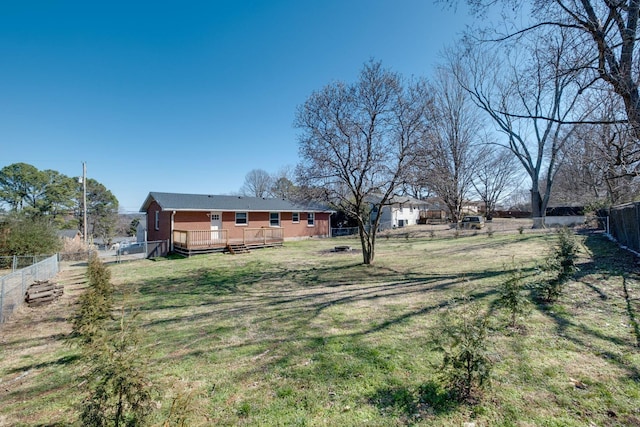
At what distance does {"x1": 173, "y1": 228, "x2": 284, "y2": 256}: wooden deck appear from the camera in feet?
52.4

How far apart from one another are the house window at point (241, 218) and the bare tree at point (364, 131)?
10857 mm

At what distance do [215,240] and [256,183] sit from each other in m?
33.3

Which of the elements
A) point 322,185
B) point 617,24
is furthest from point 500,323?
point 322,185

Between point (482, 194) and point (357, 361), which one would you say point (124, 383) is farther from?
point (482, 194)

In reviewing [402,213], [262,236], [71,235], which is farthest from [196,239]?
[402,213]

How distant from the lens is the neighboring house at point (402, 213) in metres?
32.4

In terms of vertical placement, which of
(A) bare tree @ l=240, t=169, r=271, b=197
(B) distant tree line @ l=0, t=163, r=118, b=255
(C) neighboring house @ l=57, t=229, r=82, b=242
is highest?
(A) bare tree @ l=240, t=169, r=271, b=197

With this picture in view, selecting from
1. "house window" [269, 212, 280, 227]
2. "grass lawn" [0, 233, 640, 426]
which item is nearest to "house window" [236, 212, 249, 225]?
"house window" [269, 212, 280, 227]

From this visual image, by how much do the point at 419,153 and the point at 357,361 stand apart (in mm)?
7919

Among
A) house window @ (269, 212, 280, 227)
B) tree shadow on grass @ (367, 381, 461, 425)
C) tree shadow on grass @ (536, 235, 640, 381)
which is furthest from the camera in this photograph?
house window @ (269, 212, 280, 227)

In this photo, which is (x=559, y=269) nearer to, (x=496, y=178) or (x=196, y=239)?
(x=196, y=239)

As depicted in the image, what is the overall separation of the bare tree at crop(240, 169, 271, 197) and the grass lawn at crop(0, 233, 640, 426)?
4121 cm

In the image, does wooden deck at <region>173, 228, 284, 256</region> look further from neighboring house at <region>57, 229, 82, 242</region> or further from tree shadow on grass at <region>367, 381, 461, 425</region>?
tree shadow on grass at <region>367, 381, 461, 425</region>

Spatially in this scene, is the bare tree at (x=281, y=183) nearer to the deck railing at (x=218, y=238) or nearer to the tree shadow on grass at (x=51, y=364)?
the deck railing at (x=218, y=238)
